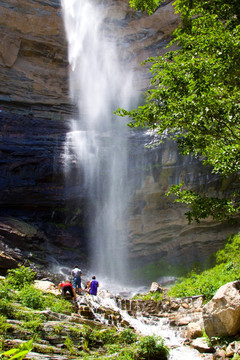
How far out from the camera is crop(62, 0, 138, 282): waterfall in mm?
19797

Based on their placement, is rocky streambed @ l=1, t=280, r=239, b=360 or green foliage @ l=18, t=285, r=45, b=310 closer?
rocky streambed @ l=1, t=280, r=239, b=360

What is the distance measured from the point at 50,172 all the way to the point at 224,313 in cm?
1628

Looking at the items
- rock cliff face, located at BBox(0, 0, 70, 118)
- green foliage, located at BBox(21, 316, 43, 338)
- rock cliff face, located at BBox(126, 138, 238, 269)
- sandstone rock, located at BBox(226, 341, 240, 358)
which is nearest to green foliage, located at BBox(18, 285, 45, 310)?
green foliage, located at BBox(21, 316, 43, 338)

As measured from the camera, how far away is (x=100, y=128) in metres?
25.2

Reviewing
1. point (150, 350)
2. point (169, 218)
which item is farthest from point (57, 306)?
point (169, 218)

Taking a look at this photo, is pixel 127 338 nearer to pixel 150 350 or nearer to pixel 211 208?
pixel 150 350

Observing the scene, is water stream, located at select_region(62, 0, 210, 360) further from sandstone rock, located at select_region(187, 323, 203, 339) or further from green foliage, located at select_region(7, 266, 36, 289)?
green foliage, located at select_region(7, 266, 36, 289)

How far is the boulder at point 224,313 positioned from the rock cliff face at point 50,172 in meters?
→ 10.1

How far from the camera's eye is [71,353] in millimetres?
5059

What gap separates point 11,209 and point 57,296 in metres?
11.9

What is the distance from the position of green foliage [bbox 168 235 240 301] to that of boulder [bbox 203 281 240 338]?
4.33 metres

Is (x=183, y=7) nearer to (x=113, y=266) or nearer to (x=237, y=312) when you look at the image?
(x=237, y=312)

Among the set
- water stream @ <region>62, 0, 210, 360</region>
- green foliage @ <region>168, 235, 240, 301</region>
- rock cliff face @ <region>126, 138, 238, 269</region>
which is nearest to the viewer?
green foliage @ <region>168, 235, 240, 301</region>

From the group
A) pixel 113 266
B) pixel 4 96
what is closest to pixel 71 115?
pixel 4 96
